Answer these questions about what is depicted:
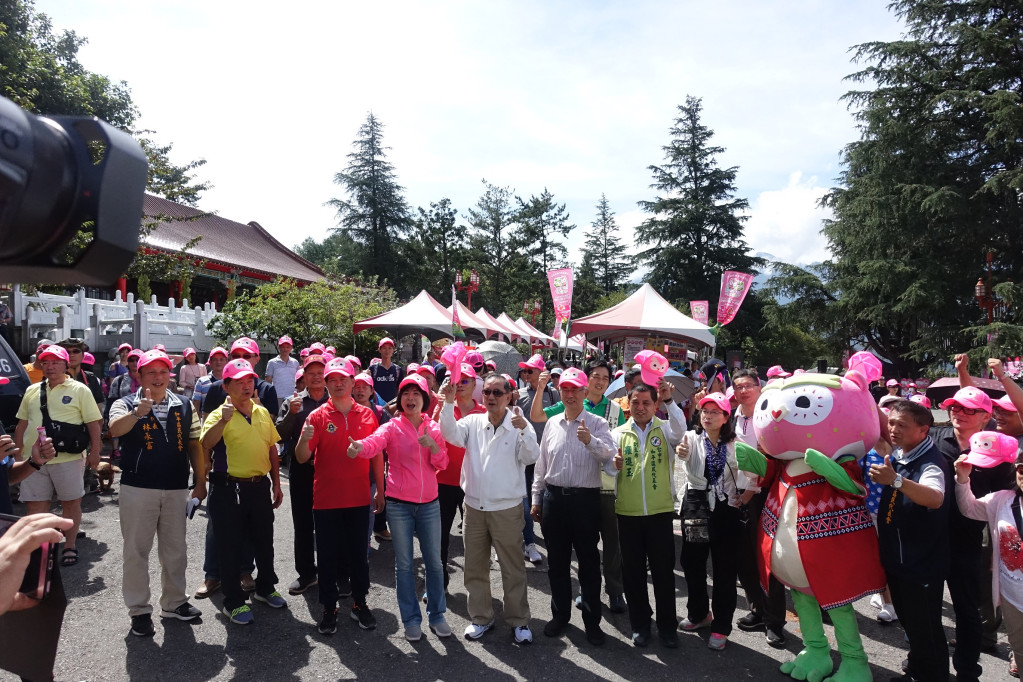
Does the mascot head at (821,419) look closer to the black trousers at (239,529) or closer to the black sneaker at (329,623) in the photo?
the black sneaker at (329,623)

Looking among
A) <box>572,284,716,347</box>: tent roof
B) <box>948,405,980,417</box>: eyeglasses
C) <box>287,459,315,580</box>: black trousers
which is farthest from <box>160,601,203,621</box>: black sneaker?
<box>572,284,716,347</box>: tent roof

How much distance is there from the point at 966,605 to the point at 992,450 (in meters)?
0.98

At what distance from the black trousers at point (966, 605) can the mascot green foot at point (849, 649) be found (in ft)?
1.02

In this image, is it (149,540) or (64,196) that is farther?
(149,540)

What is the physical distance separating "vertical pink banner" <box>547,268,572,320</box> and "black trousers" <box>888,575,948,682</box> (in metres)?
11.0

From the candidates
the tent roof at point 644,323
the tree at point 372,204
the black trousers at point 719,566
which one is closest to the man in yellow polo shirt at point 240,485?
the black trousers at point 719,566

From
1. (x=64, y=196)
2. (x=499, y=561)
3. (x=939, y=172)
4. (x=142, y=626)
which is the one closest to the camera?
(x=64, y=196)

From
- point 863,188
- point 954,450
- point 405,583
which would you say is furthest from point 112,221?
point 863,188

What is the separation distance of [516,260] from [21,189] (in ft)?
137

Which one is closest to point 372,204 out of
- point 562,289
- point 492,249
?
point 492,249

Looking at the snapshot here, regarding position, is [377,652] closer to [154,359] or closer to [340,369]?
[340,369]

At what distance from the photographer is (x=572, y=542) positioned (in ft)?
14.8

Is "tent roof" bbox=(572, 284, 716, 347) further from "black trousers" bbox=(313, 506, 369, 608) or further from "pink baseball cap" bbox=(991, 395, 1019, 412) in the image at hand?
"black trousers" bbox=(313, 506, 369, 608)

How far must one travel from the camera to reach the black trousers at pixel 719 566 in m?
4.34
